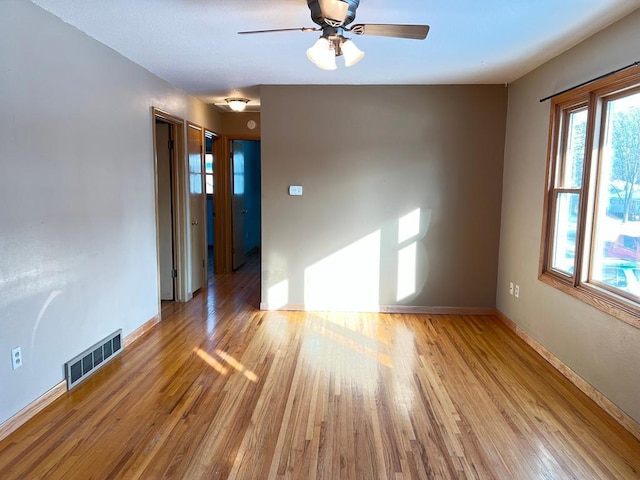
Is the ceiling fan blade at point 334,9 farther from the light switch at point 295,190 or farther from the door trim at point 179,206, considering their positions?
the door trim at point 179,206

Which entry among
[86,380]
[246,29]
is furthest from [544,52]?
[86,380]

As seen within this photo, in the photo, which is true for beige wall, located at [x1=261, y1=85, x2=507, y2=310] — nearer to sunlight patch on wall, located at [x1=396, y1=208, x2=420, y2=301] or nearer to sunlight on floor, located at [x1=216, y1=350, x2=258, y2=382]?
sunlight patch on wall, located at [x1=396, y1=208, x2=420, y2=301]

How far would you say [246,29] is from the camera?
2.77m

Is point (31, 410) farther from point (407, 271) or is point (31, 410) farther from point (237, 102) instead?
point (237, 102)

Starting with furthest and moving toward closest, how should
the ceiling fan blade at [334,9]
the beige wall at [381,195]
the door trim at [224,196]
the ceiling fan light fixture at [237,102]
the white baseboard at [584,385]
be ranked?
the door trim at [224,196], the ceiling fan light fixture at [237,102], the beige wall at [381,195], the white baseboard at [584,385], the ceiling fan blade at [334,9]

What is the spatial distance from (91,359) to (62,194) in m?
1.19

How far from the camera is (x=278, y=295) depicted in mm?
4590

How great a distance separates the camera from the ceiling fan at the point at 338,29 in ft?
6.66

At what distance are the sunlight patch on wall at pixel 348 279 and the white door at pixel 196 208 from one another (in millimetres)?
1530

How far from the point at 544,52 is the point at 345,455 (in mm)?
3155

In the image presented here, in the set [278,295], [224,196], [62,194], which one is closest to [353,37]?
[62,194]

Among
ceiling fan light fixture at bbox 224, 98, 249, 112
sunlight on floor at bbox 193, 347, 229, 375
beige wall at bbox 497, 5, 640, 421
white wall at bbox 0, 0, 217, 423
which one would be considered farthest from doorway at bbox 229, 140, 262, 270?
beige wall at bbox 497, 5, 640, 421

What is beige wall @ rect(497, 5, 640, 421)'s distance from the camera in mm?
2449

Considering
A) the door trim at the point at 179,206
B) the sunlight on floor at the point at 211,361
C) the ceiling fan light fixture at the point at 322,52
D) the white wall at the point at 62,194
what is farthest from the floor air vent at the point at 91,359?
the ceiling fan light fixture at the point at 322,52
